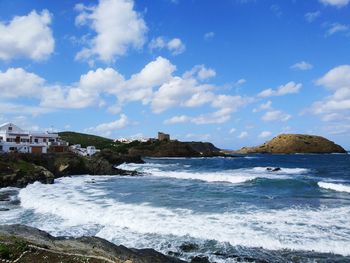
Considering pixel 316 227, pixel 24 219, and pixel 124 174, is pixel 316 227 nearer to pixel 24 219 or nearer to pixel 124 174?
pixel 24 219

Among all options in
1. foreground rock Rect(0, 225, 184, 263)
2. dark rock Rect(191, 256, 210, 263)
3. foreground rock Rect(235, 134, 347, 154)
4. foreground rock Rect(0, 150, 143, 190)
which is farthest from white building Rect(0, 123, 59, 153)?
foreground rock Rect(235, 134, 347, 154)

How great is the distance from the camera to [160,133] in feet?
584

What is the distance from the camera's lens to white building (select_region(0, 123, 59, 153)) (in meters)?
65.4

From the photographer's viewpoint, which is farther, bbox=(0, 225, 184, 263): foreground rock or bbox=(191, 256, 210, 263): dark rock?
bbox=(191, 256, 210, 263): dark rock

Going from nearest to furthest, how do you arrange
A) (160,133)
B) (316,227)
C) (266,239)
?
(266,239)
(316,227)
(160,133)

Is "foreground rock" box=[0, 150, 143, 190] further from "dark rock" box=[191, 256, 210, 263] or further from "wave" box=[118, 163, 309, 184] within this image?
"dark rock" box=[191, 256, 210, 263]

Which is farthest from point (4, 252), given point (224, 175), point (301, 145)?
point (301, 145)

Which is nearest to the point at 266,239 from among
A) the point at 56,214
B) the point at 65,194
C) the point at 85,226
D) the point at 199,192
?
the point at 85,226

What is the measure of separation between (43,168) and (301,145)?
155664mm

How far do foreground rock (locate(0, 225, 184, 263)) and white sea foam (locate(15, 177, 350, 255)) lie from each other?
136 inches

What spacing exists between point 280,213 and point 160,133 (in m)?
155

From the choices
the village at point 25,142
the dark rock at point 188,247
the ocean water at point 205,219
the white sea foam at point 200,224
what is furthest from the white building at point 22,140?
the dark rock at point 188,247

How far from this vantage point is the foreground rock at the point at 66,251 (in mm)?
10977

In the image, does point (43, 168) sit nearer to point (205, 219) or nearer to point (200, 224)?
point (205, 219)
